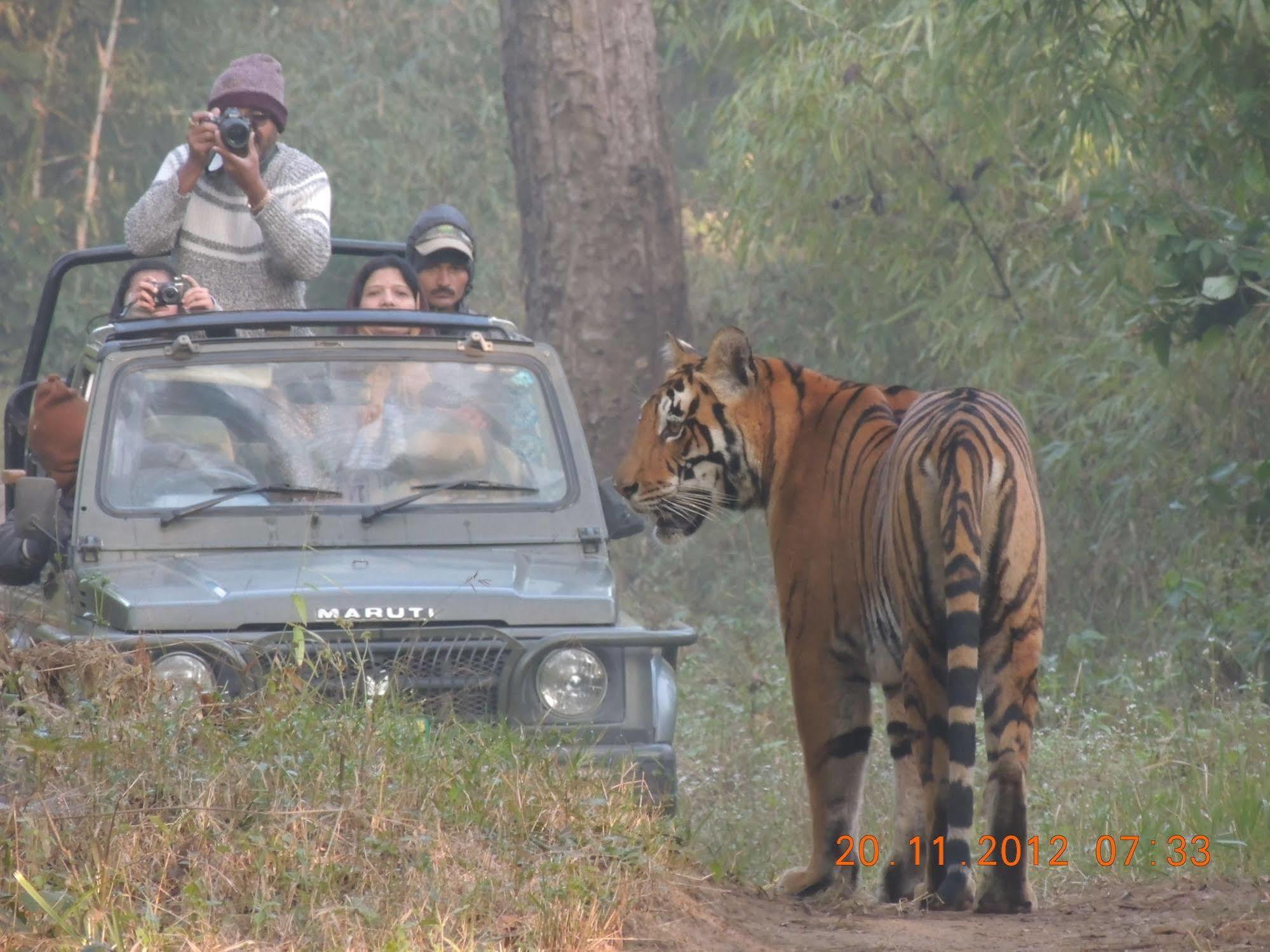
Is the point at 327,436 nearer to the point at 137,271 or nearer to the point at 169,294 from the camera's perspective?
the point at 169,294

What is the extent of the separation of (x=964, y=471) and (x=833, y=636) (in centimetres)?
77

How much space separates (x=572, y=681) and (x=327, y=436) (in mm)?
1207

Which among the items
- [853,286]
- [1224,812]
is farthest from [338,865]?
[853,286]

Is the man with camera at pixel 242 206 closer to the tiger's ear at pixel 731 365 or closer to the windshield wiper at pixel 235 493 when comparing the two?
the windshield wiper at pixel 235 493

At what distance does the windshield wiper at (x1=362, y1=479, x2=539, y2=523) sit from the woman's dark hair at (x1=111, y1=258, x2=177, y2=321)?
5.35 feet

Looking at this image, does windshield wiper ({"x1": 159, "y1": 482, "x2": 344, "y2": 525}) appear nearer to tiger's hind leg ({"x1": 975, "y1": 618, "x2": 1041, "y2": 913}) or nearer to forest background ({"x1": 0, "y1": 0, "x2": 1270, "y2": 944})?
forest background ({"x1": 0, "y1": 0, "x2": 1270, "y2": 944})

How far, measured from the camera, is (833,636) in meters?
5.16

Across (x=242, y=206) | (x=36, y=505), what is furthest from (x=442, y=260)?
(x=36, y=505)

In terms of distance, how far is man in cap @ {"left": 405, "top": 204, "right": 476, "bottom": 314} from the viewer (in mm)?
7266

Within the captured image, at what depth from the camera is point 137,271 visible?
273 inches

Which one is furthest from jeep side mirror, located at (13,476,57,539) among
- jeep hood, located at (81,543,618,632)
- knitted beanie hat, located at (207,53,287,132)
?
knitted beanie hat, located at (207,53,287,132)

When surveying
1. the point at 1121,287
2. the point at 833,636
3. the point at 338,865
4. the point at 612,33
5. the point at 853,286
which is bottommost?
the point at 338,865

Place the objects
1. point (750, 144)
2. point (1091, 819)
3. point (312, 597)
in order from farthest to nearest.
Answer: point (750, 144) < point (1091, 819) < point (312, 597)

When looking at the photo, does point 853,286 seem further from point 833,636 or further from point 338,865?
point 338,865
